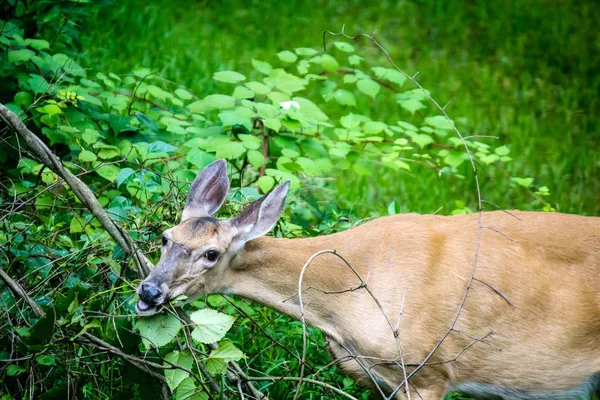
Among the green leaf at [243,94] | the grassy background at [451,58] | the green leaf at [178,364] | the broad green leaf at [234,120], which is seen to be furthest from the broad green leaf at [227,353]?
the grassy background at [451,58]

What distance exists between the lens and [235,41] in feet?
34.1

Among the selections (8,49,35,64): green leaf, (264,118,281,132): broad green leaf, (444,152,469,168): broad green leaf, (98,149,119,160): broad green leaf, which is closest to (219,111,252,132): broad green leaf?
(264,118,281,132): broad green leaf

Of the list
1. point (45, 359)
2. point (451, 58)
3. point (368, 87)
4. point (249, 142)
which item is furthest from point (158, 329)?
point (451, 58)

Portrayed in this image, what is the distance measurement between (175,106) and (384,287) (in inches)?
108

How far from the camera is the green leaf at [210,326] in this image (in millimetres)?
4008

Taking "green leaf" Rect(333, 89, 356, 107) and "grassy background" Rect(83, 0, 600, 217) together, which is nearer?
"green leaf" Rect(333, 89, 356, 107)

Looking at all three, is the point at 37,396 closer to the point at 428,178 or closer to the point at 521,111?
the point at 428,178

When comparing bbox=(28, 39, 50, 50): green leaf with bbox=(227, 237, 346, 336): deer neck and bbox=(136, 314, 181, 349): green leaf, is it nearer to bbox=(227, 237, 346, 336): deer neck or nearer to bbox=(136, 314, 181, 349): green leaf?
bbox=(227, 237, 346, 336): deer neck

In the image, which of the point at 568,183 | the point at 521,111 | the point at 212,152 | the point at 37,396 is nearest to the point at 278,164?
the point at 212,152

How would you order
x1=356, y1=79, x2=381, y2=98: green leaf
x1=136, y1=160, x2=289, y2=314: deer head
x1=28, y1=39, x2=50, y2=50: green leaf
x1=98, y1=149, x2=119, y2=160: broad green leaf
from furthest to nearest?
x1=356, y1=79, x2=381, y2=98: green leaf → x1=28, y1=39, x2=50, y2=50: green leaf → x1=98, y1=149, x2=119, y2=160: broad green leaf → x1=136, y1=160, x2=289, y2=314: deer head

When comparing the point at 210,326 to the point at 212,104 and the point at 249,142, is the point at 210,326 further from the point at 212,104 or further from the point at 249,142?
the point at 212,104

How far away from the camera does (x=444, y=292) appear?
16.6ft

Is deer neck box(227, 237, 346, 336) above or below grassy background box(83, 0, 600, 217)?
above

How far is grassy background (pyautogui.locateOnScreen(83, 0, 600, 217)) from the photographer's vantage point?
27.1ft
